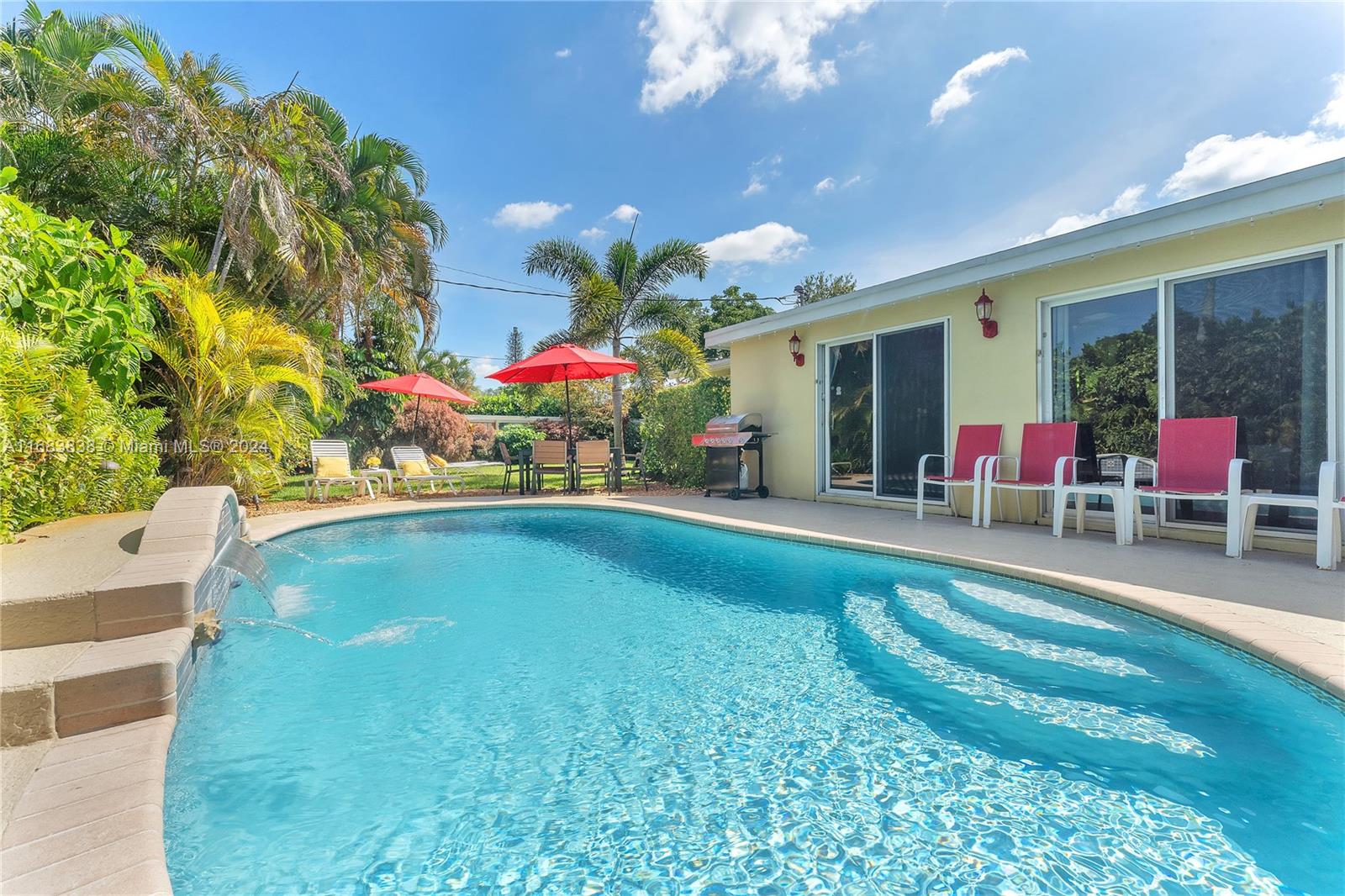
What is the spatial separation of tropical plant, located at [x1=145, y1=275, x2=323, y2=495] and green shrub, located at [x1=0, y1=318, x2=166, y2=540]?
2.28 metres

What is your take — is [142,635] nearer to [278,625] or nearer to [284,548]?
[278,625]

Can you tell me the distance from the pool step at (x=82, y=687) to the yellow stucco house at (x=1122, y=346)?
7.73 metres

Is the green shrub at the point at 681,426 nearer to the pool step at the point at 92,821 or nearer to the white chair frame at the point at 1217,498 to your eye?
the white chair frame at the point at 1217,498

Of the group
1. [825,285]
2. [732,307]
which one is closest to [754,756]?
[825,285]

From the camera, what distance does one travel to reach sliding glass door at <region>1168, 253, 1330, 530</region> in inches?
194

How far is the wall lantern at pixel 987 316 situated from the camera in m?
7.04

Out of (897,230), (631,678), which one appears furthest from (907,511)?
(897,230)

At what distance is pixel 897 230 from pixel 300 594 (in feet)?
55.1

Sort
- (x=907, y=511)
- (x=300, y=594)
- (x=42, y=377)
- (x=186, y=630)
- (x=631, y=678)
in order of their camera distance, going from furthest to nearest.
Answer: (x=907, y=511), (x=300, y=594), (x=42, y=377), (x=631, y=678), (x=186, y=630)

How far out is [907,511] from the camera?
8070 millimetres

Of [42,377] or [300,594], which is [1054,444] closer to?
[300,594]

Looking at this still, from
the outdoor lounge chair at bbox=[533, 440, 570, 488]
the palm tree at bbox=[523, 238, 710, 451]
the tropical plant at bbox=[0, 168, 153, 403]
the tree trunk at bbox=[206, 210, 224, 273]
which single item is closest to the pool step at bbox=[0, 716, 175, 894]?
the tropical plant at bbox=[0, 168, 153, 403]

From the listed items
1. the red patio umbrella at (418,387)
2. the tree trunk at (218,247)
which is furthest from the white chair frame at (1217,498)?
the tree trunk at (218,247)

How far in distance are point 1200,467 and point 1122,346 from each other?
166cm
